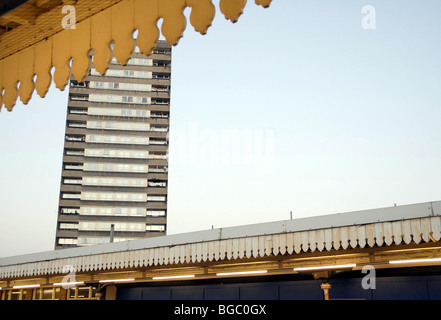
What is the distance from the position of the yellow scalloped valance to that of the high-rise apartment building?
221ft

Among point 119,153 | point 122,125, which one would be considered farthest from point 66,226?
point 122,125

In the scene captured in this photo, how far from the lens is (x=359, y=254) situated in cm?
942

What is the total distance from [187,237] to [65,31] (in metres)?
8.95

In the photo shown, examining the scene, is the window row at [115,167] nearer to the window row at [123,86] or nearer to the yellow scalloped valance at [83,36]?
the window row at [123,86]

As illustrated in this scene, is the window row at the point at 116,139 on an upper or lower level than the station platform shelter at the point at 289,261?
upper

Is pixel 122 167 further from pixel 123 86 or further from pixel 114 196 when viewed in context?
pixel 123 86

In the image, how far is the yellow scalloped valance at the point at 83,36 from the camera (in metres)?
2.13

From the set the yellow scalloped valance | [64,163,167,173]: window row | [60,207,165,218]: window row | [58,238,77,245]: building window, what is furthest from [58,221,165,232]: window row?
the yellow scalloped valance

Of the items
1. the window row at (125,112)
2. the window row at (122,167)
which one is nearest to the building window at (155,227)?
the window row at (122,167)

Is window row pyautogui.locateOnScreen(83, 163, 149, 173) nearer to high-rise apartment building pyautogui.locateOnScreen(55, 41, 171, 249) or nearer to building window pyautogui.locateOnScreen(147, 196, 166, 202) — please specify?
high-rise apartment building pyautogui.locateOnScreen(55, 41, 171, 249)

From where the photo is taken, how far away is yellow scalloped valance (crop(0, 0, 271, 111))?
2132 millimetres

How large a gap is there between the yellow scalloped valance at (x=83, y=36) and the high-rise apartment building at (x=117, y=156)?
6733 cm

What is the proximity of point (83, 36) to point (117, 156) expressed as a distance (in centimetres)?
7276
